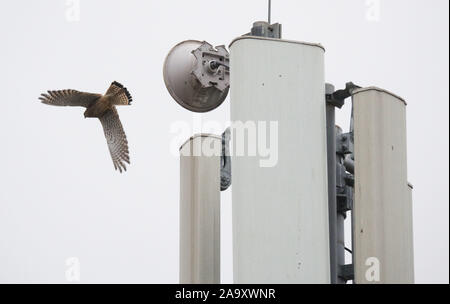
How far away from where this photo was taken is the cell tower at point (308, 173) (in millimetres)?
7211

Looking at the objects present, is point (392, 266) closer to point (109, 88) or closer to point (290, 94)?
point (290, 94)

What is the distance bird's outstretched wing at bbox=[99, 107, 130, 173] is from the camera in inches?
436

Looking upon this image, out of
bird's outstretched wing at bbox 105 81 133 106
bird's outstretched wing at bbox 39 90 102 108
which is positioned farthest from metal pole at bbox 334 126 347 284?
bird's outstretched wing at bbox 39 90 102 108

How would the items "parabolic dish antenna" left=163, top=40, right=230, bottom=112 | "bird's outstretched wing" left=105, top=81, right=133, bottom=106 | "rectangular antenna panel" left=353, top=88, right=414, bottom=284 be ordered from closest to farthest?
"rectangular antenna panel" left=353, top=88, right=414, bottom=284
"parabolic dish antenna" left=163, top=40, right=230, bottom=112
"bird's outstretched wing" left=105, top=81, right=133, bottom=106

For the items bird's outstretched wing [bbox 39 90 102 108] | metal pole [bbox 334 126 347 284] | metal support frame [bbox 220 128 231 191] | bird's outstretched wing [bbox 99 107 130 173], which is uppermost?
bird's outstretched wing [bbox 39 90 102 108]

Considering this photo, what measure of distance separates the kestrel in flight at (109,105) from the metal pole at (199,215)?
8.05 ft

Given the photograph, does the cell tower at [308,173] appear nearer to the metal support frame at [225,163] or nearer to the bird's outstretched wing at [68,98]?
the metal support frame at [225,163]

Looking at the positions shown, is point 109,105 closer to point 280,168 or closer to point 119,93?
point 119,93

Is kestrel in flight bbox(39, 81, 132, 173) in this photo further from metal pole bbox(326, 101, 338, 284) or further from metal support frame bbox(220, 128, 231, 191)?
metal pole bbox(326, 101, 338, 284)

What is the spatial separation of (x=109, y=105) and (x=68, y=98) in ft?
1.48

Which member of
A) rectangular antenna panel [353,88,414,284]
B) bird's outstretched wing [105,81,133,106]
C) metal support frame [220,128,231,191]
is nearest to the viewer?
rectangular antenna panel [353,88,414,284]
